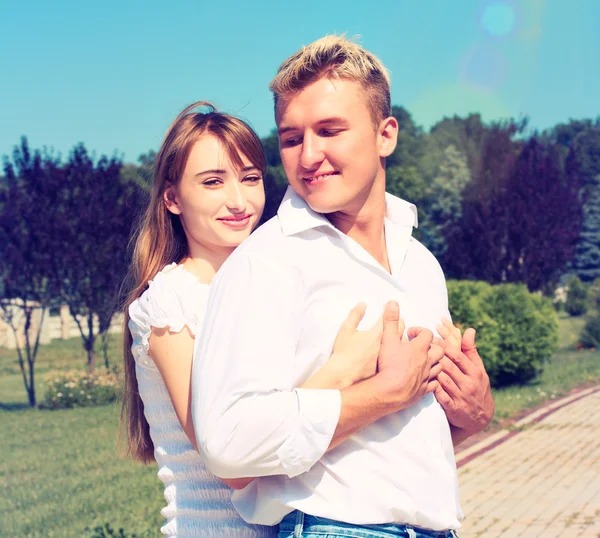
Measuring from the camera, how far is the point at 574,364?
1681cm

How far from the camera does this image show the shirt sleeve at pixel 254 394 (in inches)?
64.4

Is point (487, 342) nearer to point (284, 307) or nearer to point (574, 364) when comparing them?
point (574, 364)

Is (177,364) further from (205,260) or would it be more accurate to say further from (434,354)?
(434,354)

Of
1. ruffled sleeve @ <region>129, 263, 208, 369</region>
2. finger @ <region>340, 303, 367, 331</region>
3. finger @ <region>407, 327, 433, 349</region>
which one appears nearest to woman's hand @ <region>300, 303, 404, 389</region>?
finger @ <region>340, 303, 367, 331</region>

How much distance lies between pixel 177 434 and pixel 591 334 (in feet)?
65.2

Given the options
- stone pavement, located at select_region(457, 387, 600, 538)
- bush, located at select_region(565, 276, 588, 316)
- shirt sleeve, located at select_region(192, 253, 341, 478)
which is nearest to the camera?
shirt sleeve, located at select_region(192, 253, 341, 478)

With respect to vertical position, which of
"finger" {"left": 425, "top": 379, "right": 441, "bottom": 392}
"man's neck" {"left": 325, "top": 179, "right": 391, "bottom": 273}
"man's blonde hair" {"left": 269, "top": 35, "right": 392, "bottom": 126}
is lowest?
"finger" {"left": 425, "top": 379, "right": 441, "bottom": 392}

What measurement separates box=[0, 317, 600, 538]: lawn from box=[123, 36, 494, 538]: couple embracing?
0.91 metres

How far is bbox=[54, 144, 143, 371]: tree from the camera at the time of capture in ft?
52.8

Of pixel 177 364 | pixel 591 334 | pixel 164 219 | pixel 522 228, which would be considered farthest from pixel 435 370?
pixel 522 228

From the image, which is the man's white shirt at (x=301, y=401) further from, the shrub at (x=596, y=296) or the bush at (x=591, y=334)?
the shrub at (x=596, y=296)

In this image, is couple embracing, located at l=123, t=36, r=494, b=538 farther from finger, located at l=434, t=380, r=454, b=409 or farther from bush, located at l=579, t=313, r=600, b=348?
bush, located at l=579, t=313, r=600, b=348

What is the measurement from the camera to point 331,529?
1.75 m

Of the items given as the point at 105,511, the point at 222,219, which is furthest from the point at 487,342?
the point at 222,219
